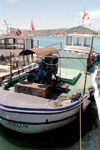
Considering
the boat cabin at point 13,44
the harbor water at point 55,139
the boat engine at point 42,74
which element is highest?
the boat cabin at point 13,44

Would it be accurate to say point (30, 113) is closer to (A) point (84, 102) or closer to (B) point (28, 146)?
(B) point (28, 146)

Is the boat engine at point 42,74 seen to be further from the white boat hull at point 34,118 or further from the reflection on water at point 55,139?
the reflection on water at point 55,139

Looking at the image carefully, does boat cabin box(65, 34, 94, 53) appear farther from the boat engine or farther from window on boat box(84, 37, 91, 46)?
the boat engine

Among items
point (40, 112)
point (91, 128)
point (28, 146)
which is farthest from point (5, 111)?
point (91, 128)

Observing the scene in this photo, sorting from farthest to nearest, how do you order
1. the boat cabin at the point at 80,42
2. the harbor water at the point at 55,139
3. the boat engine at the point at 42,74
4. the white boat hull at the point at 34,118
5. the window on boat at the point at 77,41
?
the window on boat at the point at 77,41
the boat cabin at the point at 80,42
the boat engine at the point at 42,74
the harbor water at the point at 55,139
the white boat hull at the point at 34,118

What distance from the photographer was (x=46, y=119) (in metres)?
5.48

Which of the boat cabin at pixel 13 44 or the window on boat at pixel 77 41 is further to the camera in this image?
the boat cabin at pixel 13 44

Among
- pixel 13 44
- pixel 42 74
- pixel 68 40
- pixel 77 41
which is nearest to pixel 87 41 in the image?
pixel 77 41

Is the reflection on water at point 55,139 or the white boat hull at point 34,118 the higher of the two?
the white boat hull at point 34,118

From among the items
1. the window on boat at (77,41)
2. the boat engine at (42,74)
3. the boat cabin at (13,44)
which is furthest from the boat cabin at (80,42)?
the boat cabin at (13,44)

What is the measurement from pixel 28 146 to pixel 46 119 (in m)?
1.42

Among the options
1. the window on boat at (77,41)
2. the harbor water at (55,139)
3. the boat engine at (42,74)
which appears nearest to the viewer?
the harbor water at (55,139)

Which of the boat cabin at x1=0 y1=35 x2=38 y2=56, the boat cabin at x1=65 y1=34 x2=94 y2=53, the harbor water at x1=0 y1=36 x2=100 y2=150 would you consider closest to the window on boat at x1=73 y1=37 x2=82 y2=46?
the boat cabin at x1=65 y1=34 x2=94 y2=53

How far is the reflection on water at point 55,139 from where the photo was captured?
5.75 m
